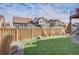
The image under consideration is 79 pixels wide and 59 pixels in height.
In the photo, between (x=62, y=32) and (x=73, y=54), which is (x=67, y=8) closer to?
(x=62, y=32)

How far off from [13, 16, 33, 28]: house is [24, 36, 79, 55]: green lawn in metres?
0.14

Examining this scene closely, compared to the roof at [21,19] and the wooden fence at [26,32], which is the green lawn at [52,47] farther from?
the roof at [21,19]

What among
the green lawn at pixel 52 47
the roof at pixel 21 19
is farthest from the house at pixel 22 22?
the green lawn at pixel 52 47

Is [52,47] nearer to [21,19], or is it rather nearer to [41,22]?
[41,22]

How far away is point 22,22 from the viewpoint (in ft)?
3.92

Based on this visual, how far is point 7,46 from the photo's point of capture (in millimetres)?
1187

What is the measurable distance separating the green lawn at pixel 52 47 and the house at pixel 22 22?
0.46 feet

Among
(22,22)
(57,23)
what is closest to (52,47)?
(57,23)

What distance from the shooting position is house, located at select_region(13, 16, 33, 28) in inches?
46.8

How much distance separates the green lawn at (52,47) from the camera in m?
1.17

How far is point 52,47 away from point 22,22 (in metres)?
0.28

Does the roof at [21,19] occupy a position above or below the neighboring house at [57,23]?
above

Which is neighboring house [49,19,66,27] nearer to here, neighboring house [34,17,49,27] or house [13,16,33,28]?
neighboring house [34,17,49,27]
